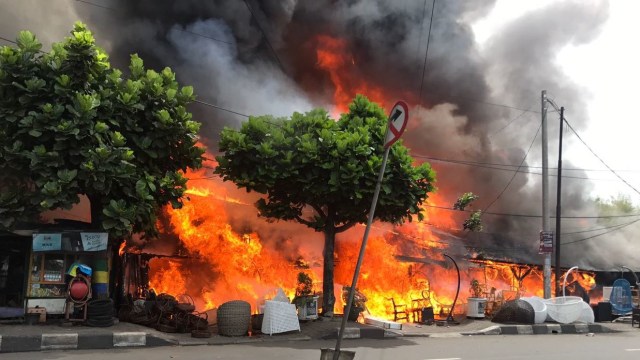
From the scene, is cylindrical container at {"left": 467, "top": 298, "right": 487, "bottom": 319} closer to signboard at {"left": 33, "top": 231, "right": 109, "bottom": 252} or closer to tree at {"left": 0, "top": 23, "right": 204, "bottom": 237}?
tree at {"left": 0, "top": 23, "right": 204, "bottom": 237}

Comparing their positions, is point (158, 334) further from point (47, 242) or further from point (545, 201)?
point (545, 201)

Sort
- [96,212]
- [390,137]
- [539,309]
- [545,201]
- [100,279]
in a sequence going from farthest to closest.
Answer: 1. [545,201]
2. [539,309]
3. [96,212]
4. [100,279]
5. [390,137]

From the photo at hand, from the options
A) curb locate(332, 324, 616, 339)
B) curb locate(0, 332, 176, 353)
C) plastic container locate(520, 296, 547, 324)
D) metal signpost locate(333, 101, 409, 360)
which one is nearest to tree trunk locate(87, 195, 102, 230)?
curb locate(0, 332, 176, 353)

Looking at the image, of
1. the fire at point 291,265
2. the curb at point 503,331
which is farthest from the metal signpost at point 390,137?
the fire at point 291,265

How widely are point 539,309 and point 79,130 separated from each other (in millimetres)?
14151

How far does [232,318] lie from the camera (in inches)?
450

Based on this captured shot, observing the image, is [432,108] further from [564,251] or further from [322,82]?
[564,251]

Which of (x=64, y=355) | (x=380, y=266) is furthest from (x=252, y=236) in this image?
(x=64, y=355)

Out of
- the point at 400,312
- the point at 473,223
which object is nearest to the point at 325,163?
the point at 400,312

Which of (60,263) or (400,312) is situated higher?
(60,263)

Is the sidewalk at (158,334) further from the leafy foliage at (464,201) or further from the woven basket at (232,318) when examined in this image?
the leafy foliage at (464,201)

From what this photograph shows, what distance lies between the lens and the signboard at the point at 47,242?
10844mm

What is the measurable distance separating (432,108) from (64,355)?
80.9 feet

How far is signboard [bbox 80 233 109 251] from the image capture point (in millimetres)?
11097
